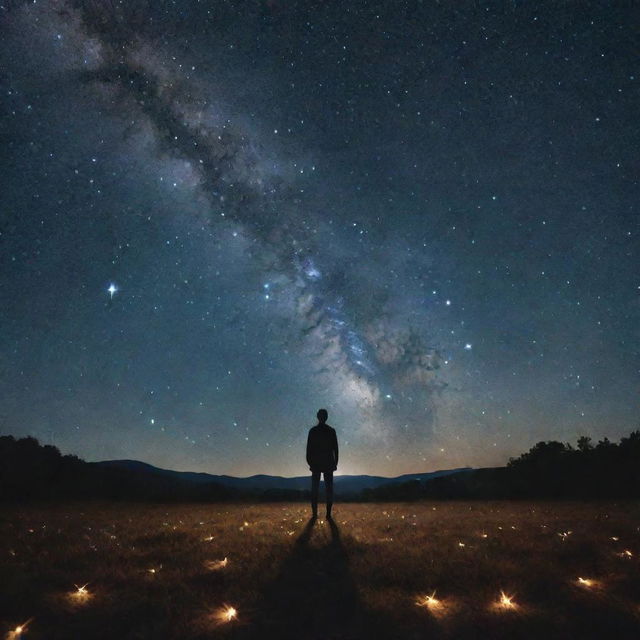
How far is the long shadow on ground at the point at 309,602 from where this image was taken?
3264 millimetres

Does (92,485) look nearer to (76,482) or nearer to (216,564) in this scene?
(76,482)

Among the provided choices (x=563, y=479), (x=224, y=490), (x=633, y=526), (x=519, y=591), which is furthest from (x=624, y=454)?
(x=519, y=591)

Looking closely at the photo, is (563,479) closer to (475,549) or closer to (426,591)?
(475,549)

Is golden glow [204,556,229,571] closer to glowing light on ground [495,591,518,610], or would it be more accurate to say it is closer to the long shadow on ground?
the long shadow on ground

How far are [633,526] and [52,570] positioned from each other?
9.91 m

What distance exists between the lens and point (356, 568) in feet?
15.9

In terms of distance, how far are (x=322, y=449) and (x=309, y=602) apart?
4653 mm

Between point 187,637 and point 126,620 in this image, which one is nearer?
point 187,637

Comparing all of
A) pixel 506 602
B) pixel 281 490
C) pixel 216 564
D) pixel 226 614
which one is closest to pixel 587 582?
pixel 506 602

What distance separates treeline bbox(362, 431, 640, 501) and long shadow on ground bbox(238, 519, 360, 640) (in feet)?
46.3

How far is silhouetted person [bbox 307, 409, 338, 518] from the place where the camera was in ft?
27.7

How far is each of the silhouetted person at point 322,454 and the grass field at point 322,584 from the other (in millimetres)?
1207

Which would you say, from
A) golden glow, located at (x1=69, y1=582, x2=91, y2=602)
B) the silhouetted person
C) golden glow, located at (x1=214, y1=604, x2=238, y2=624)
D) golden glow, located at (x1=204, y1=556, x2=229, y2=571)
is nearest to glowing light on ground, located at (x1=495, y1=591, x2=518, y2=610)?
golden glow, located at (x1=214, y1=604, x2=238, y2=624)

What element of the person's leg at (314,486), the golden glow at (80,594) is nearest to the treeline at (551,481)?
the person's leg at (314,486)
